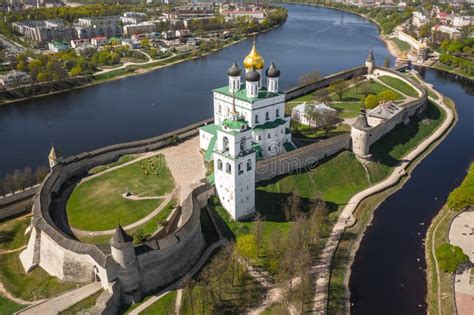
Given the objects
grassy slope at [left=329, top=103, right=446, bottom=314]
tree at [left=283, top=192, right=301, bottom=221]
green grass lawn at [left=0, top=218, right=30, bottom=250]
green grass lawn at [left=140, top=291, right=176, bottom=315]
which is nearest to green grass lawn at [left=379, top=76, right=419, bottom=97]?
grassy slope at [left=329, top=103, right=446, bottom=314]

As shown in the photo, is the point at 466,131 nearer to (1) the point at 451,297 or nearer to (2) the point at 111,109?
(1) the point at 451,297

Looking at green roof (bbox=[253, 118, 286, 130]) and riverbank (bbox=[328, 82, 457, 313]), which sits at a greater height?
green roof (bbox=[253, 118, 286, 130])

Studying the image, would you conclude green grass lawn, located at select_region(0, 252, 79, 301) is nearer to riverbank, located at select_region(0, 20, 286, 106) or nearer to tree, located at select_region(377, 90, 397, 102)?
tree, located at select_region(377, 90, 397, 102)

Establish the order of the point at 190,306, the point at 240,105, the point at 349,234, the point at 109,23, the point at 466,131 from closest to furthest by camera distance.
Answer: the point at 190,306 → the point at 349,234 → the point at 240,105 → the point at 466,131 → the point at 109,23

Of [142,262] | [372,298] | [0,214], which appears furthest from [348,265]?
[0,214]

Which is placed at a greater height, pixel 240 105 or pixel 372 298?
pixel 240 105

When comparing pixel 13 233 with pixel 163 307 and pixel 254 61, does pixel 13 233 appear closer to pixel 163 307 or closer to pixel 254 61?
pixel 163 307
